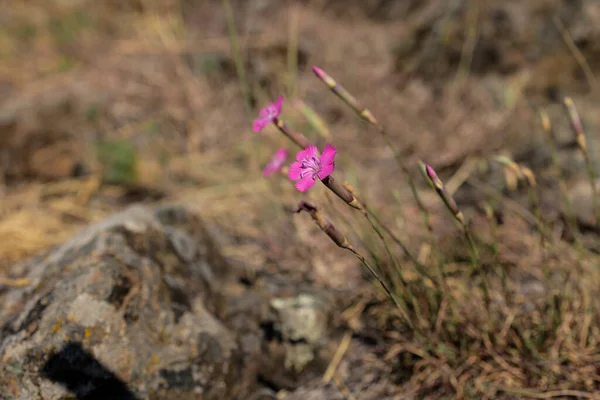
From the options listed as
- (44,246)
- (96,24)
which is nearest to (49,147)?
(44,246)

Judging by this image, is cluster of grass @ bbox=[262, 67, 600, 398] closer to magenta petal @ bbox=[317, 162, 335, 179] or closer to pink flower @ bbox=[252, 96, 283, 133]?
pink flower @ bbox=[252, 96, 283, 133]

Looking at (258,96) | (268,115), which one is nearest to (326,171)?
(268,115)

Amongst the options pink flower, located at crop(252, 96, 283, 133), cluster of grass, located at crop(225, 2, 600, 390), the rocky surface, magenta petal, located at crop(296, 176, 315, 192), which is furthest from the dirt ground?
magenta petal, located at crop(296, 176, 315, 192)

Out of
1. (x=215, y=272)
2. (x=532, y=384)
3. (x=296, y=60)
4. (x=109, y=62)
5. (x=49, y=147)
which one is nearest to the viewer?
(x=532, y=384)

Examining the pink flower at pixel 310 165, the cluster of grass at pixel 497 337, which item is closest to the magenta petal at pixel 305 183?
the pink flower at pixel 310 165

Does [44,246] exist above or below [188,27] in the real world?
below

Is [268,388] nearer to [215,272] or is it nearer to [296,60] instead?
[215,272]

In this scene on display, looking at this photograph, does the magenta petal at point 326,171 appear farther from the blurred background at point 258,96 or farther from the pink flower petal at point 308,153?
the blurred background at point 258,96
